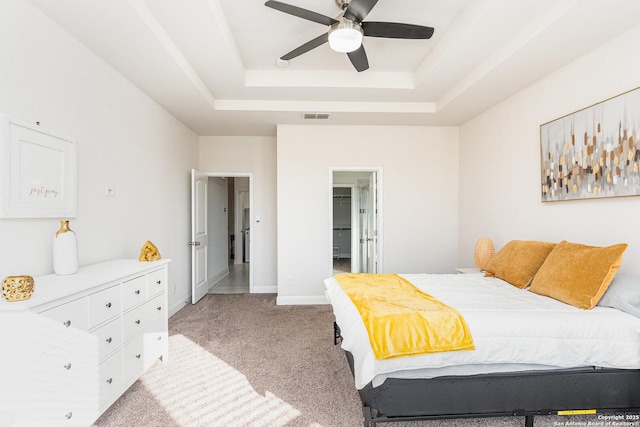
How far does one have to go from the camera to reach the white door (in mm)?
4504

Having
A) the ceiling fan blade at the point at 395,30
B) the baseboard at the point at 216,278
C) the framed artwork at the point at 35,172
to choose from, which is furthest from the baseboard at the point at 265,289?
the ceiling fan blade at the point at 395,30

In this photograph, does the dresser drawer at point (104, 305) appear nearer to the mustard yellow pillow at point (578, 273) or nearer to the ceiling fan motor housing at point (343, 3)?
the ceiling fan motor housing at point (343, 3)

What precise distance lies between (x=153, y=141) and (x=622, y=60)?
430cm

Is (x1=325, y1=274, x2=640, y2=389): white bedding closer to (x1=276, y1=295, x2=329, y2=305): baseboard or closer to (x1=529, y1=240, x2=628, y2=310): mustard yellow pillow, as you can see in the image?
(x1=529, y1=240, x2=628, y2=310): mustard yellow pillow

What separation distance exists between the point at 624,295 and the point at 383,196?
9.76 feet

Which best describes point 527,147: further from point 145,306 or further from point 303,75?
point 145,306

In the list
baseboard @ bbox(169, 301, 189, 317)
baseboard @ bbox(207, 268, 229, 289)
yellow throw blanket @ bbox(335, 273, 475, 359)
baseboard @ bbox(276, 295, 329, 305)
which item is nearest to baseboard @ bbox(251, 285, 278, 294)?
baseboard @ bbox(276, 295, 329, 305)

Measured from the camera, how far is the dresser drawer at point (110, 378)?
191cm

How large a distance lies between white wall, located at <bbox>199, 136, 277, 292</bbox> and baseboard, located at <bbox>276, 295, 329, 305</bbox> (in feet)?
2.38

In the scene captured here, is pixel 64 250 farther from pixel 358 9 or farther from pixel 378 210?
pixel 378 210

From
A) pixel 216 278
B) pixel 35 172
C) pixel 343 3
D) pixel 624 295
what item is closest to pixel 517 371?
pixel 624 295

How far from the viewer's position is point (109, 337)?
78.7 inches

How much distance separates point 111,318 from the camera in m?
2.03


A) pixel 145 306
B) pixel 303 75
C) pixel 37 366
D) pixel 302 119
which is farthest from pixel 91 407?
pixel 302 119
